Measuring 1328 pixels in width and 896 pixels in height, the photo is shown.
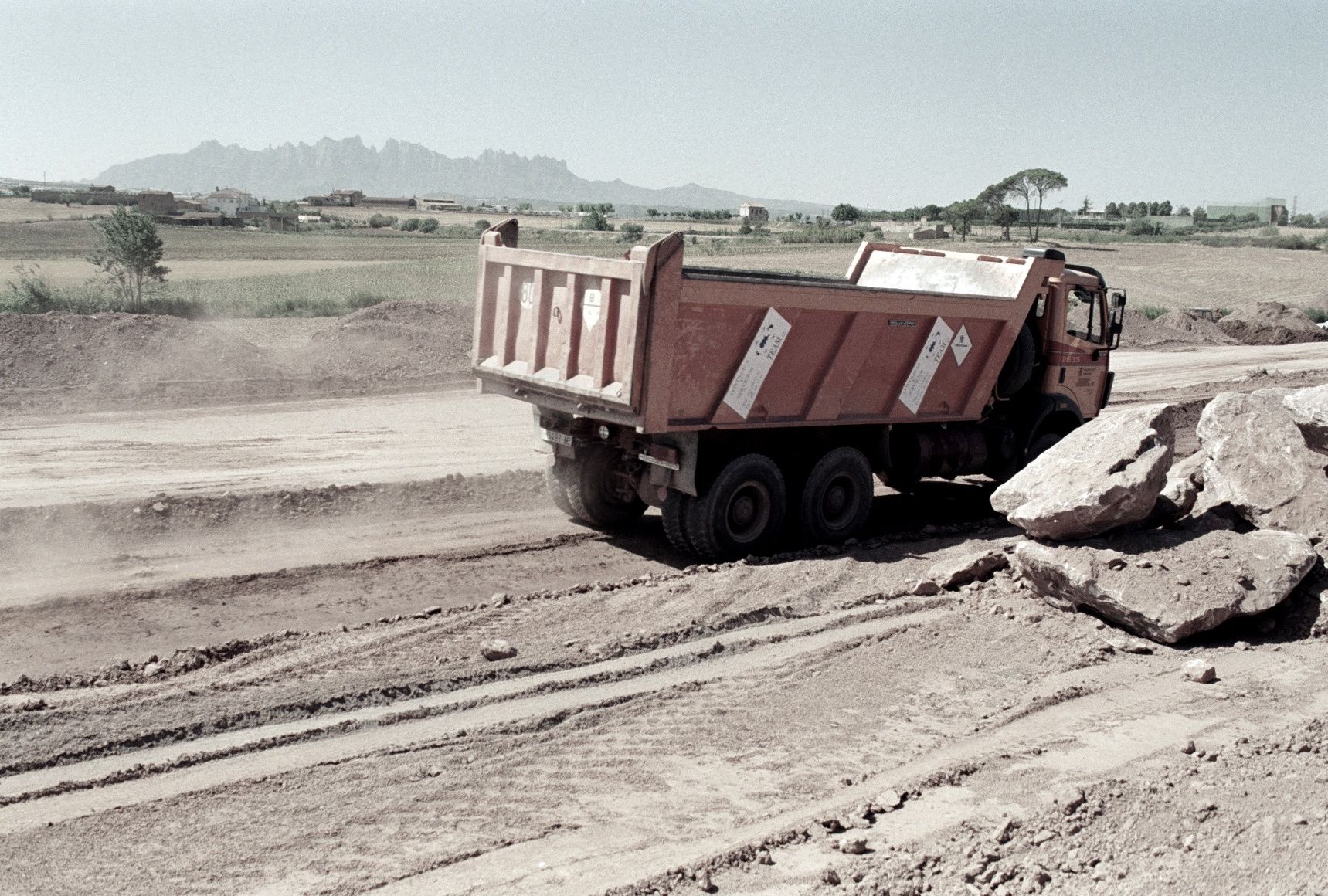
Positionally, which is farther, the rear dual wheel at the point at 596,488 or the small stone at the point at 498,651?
the rear dual wheel at the point at 596,488

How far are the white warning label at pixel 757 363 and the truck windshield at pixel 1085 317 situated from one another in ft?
14.4

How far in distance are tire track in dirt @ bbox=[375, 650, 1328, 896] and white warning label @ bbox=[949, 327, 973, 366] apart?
4.33 meters

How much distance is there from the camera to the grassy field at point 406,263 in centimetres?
3303

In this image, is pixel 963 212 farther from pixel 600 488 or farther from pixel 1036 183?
pixel 600 488

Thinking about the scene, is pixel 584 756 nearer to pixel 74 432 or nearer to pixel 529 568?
pixel 529 568

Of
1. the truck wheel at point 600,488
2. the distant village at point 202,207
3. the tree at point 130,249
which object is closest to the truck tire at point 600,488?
the truck wheel at point 600,488

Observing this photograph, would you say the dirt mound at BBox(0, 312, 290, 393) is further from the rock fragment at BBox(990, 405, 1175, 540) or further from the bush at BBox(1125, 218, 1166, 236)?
the bush at BBox(1125, 218, 1166, 236)

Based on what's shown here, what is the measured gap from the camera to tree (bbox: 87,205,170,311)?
83.2 ft

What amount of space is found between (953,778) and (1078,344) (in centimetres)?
806

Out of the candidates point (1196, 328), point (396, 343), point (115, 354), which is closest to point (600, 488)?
point (115, 354)

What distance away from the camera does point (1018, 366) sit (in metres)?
12.7

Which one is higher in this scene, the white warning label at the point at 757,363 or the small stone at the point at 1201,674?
the white warning label at the point at 757,363

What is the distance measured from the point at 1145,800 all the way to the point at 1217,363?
76.0ft

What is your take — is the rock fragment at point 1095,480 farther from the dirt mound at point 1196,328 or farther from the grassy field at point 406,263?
the dirt mound at point 1196,328
